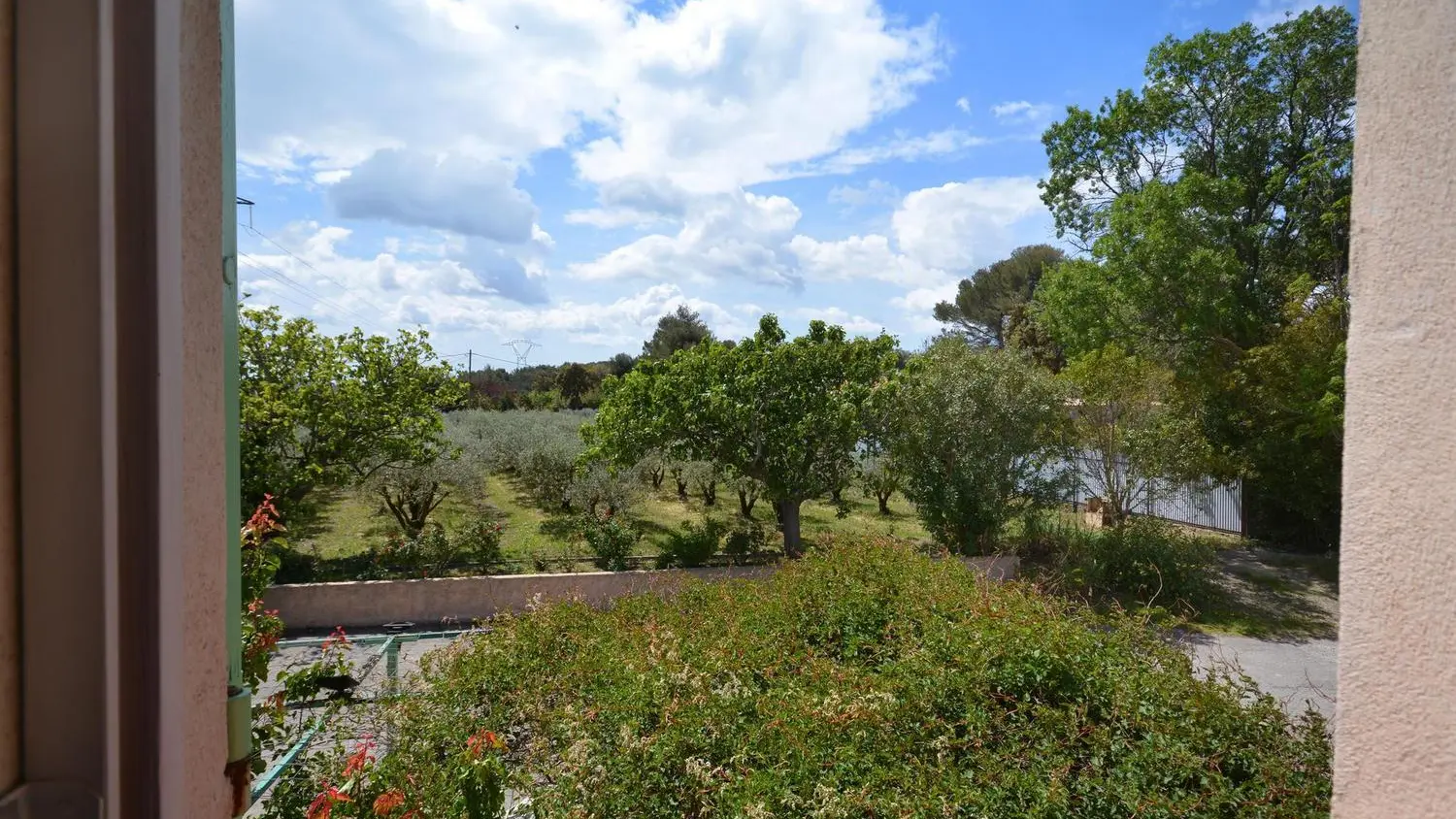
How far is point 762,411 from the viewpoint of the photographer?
39.0 ft

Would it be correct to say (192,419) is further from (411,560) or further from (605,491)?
(605,491)

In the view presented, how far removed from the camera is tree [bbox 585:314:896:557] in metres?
11.7

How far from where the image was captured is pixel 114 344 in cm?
71

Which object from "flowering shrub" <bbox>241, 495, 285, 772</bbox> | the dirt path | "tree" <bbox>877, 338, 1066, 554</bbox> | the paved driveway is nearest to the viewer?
"flowering shrub" <bbox>241, 495, 285, 772</bbox>

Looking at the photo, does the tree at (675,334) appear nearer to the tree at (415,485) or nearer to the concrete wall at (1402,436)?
the tree at (415,485)

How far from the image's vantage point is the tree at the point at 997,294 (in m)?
32.9

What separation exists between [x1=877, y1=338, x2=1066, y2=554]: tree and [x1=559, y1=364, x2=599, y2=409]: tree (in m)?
21.8

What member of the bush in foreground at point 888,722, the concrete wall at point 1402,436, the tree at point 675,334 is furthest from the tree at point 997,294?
the concrete wall at point 1402,436

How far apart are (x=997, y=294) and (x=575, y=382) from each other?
1924 centimetres

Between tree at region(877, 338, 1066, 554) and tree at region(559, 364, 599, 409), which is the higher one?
tree at region(559, 364, 599, 409)

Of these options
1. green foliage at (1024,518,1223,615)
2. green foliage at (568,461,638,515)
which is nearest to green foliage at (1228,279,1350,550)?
green foliage at (1024,518,1223,615)

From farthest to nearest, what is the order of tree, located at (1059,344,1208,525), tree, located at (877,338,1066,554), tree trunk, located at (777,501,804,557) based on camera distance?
tree, located at (1059,344,1208,525)
tree trunk, located at (777,501,804,557)
tree, located at (877,338,1066,554)

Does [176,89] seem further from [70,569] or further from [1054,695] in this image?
[1054,695]

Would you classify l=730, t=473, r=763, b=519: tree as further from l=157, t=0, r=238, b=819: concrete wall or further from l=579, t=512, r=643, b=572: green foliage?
l=157, t=0, r=238, b=819: concrete wall
